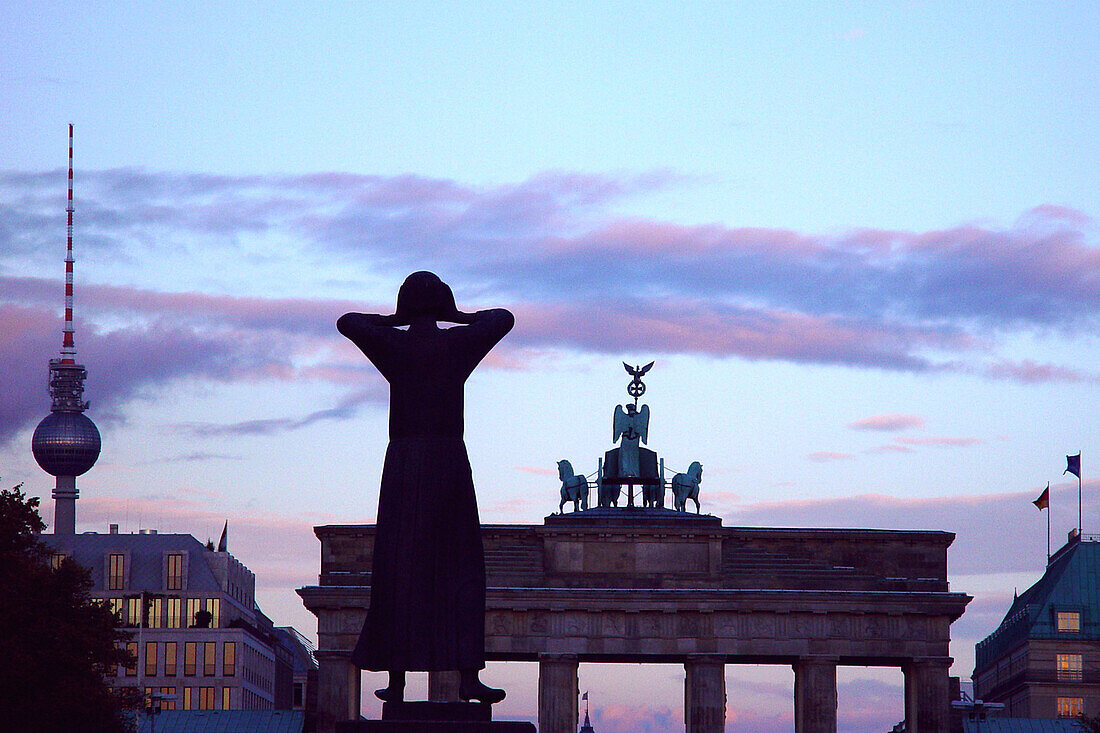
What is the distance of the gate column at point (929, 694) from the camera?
10119 cm

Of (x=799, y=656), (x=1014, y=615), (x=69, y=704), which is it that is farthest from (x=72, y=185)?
(x=69, y=704)

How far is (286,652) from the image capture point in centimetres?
19475

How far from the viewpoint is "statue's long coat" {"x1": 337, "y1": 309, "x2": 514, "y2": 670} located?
101 ft

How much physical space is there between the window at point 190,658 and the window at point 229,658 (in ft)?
6.16

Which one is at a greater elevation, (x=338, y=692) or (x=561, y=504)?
(x=561, y=504)

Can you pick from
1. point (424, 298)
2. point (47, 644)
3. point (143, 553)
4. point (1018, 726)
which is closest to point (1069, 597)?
point (1018, 726)

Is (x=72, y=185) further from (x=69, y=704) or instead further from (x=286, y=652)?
(x=69, y=704)

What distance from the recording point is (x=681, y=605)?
102688mm

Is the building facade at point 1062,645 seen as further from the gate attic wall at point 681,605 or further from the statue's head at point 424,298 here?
the statue's head at point 424,298

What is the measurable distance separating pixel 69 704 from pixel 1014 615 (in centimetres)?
11360

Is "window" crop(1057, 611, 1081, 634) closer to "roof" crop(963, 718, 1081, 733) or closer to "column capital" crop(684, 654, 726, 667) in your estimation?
"roof" crop(963, 718, 1081, 733)

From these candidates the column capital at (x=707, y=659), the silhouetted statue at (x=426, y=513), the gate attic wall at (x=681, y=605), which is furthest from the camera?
the column capital at (x=707, y=659)

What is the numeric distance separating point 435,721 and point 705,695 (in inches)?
2917

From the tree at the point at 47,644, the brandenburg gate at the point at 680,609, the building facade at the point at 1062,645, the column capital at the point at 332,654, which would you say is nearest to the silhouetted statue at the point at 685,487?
the brandenburg gate at the point at 680,609
